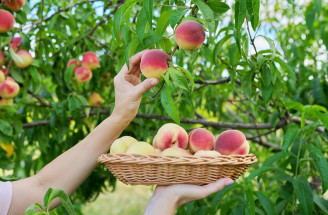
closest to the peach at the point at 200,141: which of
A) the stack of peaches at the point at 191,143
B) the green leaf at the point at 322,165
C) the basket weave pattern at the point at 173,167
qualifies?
the stack of peaches at the point at 191,143

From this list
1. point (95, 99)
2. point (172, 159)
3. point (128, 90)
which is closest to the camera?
point (172, 159)

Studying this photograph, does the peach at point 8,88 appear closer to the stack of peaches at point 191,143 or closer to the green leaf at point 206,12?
the stack of peaches at point 191,143

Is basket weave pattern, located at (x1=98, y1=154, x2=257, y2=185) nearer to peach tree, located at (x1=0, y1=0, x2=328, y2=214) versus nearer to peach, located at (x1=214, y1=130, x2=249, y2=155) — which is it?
peach, located at (x1=214, y1=130, x2=249, y2=155)

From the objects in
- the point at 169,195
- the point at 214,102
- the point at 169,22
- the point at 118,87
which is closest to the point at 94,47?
the point at 214,102

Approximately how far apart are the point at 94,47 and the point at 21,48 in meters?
0.37

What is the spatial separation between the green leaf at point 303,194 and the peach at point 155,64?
25.8 inches

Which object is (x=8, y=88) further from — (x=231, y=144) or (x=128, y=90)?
(x=231, y=144)

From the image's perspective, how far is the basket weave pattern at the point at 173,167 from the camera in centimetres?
83

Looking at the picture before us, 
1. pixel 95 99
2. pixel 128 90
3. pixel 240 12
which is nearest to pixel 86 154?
pixel 128 90

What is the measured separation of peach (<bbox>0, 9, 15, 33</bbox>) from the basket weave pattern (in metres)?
0.93

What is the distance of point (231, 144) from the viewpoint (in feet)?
3.17

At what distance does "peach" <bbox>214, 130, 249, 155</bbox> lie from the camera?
97cm

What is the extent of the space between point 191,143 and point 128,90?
23 centimetres

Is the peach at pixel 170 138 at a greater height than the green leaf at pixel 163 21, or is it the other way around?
the green leaf at pixel 163 21
